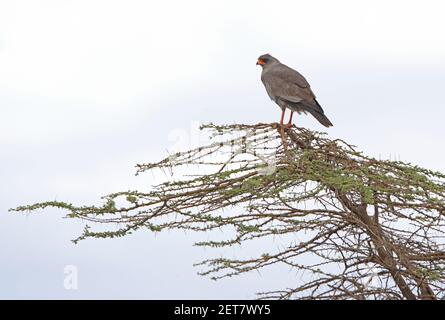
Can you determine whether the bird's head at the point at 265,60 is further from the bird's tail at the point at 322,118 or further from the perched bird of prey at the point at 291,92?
the bird's tail at the point at 322,118

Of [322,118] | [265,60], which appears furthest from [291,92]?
[265,60]

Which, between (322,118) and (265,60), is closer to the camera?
(322,118)

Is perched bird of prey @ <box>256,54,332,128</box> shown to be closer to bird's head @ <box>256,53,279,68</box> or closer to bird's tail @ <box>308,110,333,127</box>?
bird's tail @ <box>308,110,333,127</box>

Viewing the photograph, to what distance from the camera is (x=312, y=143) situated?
931 cm

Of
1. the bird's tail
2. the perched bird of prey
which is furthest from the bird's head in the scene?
the bird's tail

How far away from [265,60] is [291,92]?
79.9 inches

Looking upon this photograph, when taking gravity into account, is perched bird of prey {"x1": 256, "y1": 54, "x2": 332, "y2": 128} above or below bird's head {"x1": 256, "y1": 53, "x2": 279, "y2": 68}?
below

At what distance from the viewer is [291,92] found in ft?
38.3

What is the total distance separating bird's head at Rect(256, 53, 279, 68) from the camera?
13.4 metres

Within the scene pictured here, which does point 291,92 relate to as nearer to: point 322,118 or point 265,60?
point 322,118
